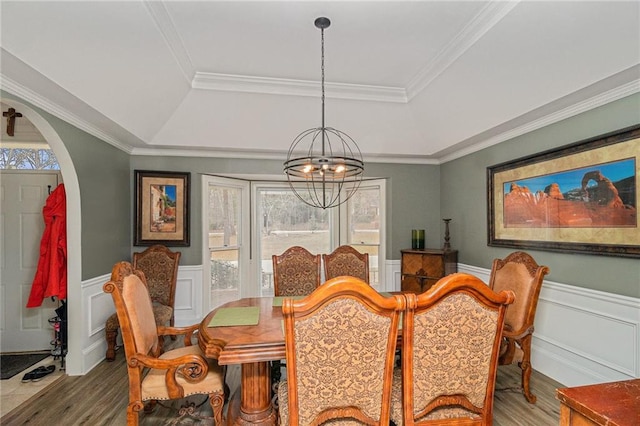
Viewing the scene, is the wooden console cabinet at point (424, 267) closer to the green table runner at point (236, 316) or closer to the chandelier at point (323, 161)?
the chandelier at point (323, 161)

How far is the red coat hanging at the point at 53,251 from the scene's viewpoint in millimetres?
3062

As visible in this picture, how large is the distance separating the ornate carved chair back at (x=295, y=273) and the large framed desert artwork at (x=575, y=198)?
6.79 feet

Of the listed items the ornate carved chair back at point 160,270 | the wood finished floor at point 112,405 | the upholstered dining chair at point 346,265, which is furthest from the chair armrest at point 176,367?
the ornate carved chair back at point 160,270

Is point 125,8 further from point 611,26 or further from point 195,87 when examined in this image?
point 611,26

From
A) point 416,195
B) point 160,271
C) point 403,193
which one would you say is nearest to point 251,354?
point 160,271

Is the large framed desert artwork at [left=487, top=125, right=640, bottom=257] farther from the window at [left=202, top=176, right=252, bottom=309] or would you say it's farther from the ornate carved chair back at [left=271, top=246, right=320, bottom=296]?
the window at [left=202, top=176, right=252, bottom=309]

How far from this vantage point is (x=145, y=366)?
1.89 metres

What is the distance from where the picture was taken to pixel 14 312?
3.52 meters

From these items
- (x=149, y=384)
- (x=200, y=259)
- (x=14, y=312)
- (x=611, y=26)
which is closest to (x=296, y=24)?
(x=611, y=26)

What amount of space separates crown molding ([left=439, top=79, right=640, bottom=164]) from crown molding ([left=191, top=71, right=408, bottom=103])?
3.54 ft

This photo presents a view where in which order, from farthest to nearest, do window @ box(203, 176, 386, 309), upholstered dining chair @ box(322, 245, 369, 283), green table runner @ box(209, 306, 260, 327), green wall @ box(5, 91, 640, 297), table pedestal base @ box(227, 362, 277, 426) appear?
1. window @ box(203, 176, 386, 309)
2. upholstered dining chair @ box(322, 245, 369, 283)
3. green wall @ box(5, 91, 640, 297)
4. green table runner @ box(209, 306, 260, 327)
5. table pedestal base @ box(227, 362, 277, 426)

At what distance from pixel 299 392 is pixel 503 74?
2826 mm

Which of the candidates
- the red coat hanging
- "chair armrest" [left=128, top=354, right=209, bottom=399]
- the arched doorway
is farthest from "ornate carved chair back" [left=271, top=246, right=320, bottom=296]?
the red coat hanging

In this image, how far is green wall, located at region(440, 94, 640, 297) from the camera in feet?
7.97
